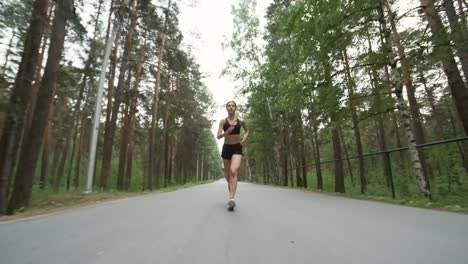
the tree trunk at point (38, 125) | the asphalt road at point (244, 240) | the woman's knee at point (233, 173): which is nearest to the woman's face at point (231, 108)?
the woman's knee at point (233, 173)

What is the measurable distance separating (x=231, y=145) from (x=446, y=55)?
5.69 metres

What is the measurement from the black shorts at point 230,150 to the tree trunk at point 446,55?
5.47m

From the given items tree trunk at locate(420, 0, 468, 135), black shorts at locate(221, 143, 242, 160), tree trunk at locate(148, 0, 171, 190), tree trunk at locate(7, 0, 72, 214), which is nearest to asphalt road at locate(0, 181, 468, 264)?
black shorts at locate(221, 143, 242, 160)

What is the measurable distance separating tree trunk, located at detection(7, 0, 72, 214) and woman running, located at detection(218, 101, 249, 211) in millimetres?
5870

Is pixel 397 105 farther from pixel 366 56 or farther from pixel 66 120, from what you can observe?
pixel 66 120

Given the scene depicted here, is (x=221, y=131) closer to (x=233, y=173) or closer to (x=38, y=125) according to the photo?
(x=233, y=173)

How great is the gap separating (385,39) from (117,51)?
592 inches

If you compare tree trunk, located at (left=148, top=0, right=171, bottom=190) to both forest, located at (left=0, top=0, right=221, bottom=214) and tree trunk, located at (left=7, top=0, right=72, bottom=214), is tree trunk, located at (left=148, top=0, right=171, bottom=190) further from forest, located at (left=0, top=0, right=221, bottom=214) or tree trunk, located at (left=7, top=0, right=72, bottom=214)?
tree trunk, located at (left=7, top=0, right=72, bottom=214)

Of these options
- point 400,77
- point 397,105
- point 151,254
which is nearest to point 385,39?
point 400,77

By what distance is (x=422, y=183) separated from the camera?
7281mm

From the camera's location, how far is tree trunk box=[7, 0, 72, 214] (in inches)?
303

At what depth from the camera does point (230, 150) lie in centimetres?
560

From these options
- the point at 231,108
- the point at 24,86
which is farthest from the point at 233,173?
the point at 24,86

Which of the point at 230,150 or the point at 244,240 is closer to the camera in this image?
the point at 244,240
